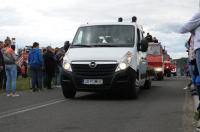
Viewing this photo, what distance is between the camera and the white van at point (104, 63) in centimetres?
1427

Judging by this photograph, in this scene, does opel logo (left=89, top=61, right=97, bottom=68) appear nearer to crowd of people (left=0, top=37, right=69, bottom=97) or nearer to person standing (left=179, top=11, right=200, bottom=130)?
crowd of people (left=0, top=37, right=69, bottom=97)

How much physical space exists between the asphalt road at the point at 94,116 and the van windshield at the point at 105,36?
65.7 inches

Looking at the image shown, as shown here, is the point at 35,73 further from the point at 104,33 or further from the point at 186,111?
the point at 186,111

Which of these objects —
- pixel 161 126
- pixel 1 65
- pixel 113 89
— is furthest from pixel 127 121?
pixel 1 65

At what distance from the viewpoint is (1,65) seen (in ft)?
54.7

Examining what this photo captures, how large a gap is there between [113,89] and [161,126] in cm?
517

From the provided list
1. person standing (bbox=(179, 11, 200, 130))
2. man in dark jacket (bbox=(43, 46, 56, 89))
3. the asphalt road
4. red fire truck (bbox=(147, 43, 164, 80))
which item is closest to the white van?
the asphalt road

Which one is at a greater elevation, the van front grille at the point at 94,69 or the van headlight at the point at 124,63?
the van headlight at the point at 124,63

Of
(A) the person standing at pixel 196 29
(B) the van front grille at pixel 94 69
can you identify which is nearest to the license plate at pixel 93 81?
(B) the van front grille at pixel 94 69

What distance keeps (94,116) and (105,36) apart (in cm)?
535

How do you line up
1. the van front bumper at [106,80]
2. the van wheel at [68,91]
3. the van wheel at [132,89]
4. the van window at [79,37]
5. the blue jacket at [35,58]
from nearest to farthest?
the van front bumper at [106,80] < the van wheel at [132,89] < the van wheel at [68,91] < the van window at [79,37] < the blue jacket at [35,58]

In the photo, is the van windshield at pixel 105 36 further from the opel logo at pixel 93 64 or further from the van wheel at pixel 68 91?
the van wheel at pixel 68 91

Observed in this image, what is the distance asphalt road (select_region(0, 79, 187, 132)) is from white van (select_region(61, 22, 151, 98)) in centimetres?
47

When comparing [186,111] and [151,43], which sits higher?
[151,43]
